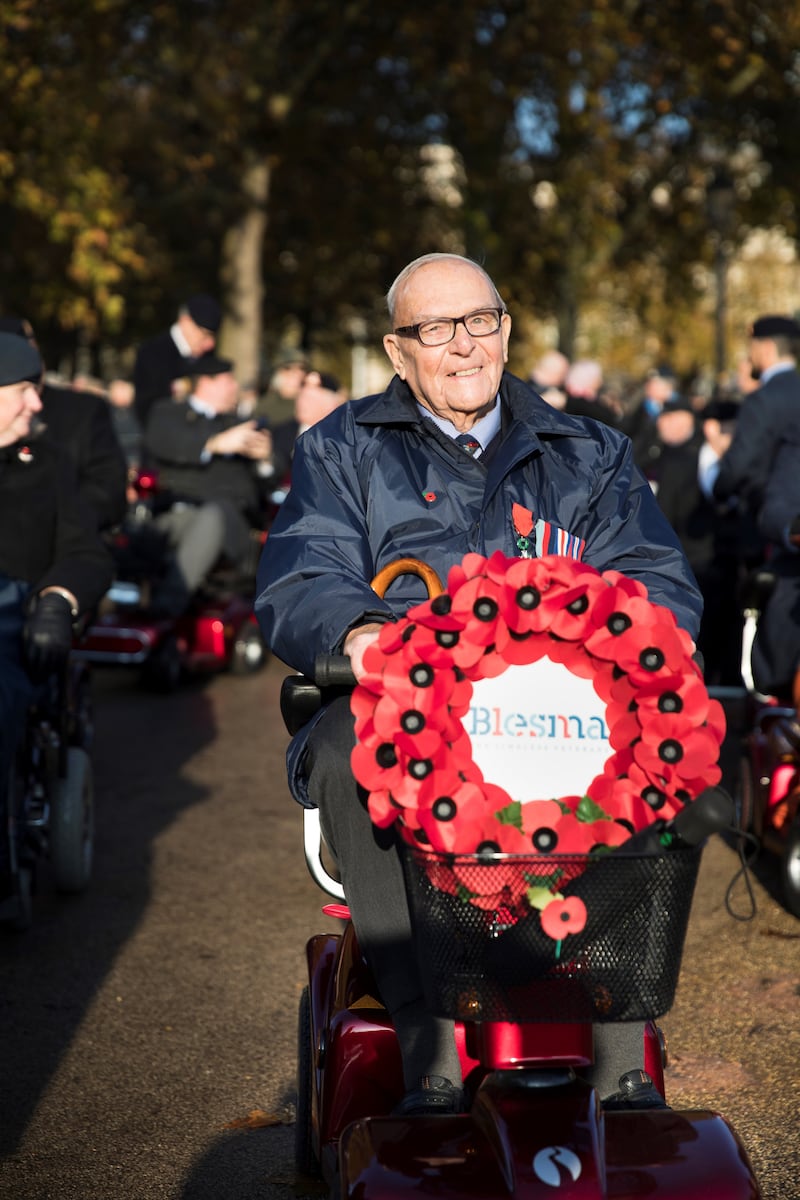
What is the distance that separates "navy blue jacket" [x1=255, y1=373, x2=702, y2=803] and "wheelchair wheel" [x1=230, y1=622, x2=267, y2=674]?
818 centimetres

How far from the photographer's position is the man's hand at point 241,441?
11727mm

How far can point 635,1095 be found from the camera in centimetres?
312

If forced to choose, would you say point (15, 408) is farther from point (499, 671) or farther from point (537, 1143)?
point (537, 1143)

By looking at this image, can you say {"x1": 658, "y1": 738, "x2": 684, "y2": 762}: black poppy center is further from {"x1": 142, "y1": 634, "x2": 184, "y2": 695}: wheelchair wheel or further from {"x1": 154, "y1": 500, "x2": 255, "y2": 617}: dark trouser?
{"x1": 154, "y1": 500, "x2": 255, "y2": 617}: dark trouser

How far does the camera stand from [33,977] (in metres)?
5.52

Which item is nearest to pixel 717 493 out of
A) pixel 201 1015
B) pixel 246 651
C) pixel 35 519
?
pixel 246 651

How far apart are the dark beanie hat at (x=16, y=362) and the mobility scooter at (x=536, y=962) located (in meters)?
3.63

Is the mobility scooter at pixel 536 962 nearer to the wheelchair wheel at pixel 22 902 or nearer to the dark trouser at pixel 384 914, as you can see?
the dark trouser at pixel 384 914

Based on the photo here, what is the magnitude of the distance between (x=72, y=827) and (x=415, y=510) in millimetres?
2935

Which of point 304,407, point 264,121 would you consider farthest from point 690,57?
point 304,407

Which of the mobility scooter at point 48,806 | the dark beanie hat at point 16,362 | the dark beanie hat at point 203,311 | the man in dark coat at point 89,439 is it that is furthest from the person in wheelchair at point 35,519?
the dark beanie hat at point 203,311

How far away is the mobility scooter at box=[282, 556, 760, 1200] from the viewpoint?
272 cm

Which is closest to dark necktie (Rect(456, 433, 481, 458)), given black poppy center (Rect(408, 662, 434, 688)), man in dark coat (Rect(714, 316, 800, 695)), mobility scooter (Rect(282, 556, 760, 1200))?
mobility scooter (Rect(282, 556, 760, 1200))

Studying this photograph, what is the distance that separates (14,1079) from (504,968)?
2.32 metres
